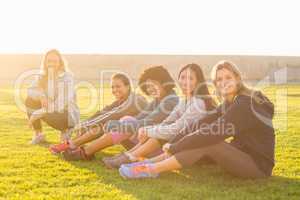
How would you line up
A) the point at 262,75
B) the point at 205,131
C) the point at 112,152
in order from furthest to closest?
1. the point at 262,75
2. the point at 112,152
3. the point at 205,131

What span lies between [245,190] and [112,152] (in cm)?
380

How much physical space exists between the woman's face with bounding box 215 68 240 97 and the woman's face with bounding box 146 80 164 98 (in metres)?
1.52

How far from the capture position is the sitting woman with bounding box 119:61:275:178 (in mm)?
6480

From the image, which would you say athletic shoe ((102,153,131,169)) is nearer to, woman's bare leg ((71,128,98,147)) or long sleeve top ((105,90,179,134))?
long sleeve top ((105,90,179,134))

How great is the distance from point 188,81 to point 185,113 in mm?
486

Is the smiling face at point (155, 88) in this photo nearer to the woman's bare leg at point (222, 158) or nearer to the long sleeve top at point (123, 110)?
the long sleeve top at point (123, 110)

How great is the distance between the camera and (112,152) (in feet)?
32.1

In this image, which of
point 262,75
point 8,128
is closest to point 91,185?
point 8,128

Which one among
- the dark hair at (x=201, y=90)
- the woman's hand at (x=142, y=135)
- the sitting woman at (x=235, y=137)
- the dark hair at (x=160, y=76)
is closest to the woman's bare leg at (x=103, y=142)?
the woman's hand at (x=142, y=135)

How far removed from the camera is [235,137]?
6797 millimetres

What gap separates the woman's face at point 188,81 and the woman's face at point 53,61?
3.83 meters

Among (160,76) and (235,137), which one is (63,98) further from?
(235,137)

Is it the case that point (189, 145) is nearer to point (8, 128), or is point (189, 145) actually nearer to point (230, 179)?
point (230, 179)

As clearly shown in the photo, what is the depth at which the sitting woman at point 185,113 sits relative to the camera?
740cm
